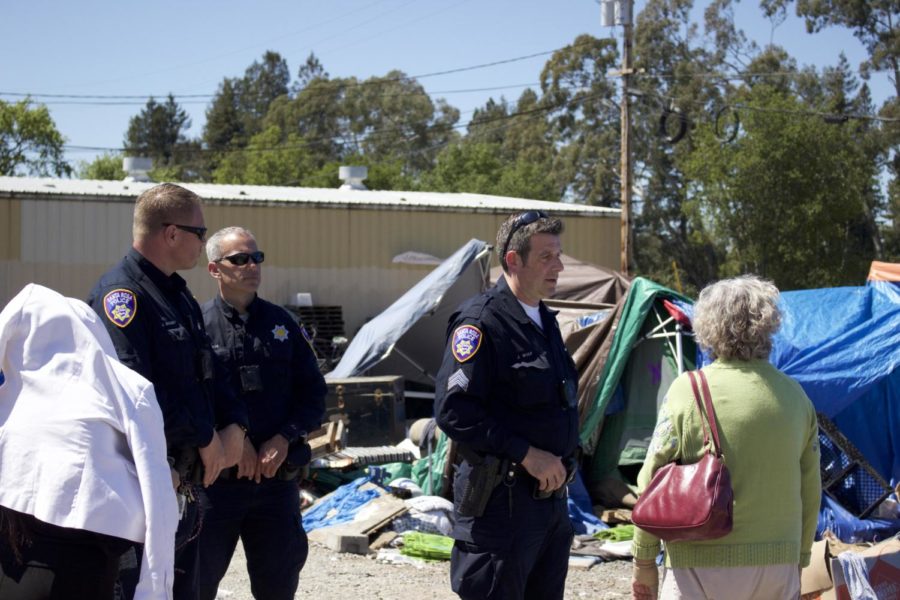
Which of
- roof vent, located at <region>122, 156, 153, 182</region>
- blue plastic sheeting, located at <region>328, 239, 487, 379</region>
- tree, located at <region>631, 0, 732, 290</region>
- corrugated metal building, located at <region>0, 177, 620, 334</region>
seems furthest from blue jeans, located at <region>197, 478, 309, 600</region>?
Result: tree, located at <region>631, 0, 732, 290</region>

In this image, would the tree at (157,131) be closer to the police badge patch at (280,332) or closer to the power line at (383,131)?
the power line at (383,131)

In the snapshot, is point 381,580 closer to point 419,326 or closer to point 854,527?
point 854,527

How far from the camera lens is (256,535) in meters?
4.23

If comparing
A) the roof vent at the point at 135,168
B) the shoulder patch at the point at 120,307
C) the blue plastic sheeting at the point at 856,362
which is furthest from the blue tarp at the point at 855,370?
the roof vent at the point at 135,168

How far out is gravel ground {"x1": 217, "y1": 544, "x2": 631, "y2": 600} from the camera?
20.8 ft

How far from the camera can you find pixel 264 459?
416 centimetres

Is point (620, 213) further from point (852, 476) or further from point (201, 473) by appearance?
point (201, 473)

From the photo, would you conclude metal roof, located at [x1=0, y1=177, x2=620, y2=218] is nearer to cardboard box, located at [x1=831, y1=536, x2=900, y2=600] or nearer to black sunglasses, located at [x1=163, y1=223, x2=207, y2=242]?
cardboard box, located at [x1=831, y1=536, x2=900, y2=600]

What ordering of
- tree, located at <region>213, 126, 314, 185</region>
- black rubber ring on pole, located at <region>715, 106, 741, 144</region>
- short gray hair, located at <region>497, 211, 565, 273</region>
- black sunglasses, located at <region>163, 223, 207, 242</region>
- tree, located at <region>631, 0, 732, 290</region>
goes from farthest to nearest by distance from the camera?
tree, located at <region>213, 126, 314, 185</region>
tree, located at <region>631, 0, 732, 290</region>
black rubber ring on pole, located at <region>715, 106, 741, 144</region>
short gray hair, located at <region>497, 211, 565, 273</region>
black sunglasses, located at <region>163, 223, 207, 242</region>

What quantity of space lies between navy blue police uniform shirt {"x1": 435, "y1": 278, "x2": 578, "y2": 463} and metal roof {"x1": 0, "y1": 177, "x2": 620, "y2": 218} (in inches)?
661

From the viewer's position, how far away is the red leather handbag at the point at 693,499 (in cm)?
326

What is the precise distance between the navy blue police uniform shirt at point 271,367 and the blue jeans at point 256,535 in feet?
0.64

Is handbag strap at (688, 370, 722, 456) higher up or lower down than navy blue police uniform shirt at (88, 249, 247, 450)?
lower down

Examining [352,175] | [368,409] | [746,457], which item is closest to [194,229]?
[746,457]
